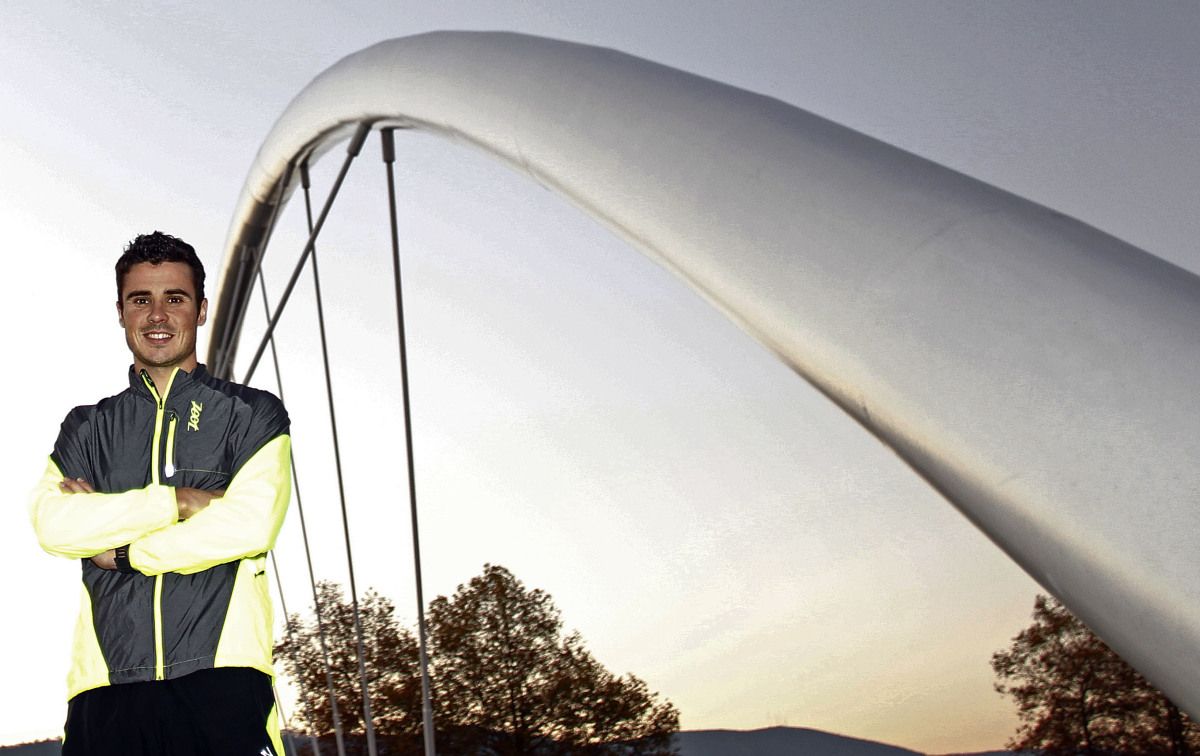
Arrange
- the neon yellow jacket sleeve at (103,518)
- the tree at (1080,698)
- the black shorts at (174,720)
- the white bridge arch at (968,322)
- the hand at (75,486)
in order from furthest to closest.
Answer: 1. the tree at (1080,698)
2. the hand at (75,486)
3. the neon yellow jacket sleeve at (103,518)
4. the black shorts at (174,720)
5. the white bridge arch at (968,322)

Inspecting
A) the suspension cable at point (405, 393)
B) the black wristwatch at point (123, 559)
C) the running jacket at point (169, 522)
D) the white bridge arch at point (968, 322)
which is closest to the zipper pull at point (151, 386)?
the running jacket at point (169, 522)

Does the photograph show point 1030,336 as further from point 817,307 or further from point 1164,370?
point 817,307

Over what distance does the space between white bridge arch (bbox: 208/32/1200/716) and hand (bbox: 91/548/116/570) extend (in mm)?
1173

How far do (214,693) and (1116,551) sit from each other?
1.43 meters

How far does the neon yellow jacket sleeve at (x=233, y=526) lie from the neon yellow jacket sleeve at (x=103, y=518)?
28mm

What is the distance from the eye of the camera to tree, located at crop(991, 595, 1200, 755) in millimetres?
38594

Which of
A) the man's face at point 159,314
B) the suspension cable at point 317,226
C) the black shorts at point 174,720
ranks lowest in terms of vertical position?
the black shorts at point 174,720

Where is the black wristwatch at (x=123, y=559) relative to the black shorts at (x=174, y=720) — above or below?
above

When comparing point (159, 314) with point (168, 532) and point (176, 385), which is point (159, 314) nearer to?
point (176, 385)

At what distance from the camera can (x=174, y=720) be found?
1.94 meters

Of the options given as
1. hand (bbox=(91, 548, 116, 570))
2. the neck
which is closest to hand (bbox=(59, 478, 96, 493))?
hand (bbox=(91, 548, 116, 570))

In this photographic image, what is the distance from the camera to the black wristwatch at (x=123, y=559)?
2.05 meters

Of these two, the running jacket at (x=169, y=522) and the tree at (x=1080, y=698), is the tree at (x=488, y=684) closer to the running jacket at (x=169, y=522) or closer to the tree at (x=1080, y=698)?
the tree at (x=1080, y=698)

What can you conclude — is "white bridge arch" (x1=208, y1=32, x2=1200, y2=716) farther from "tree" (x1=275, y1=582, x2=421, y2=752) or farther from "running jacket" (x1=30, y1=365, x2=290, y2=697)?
"tree" (x1=275, y1=582, x2=421, y2=752)
